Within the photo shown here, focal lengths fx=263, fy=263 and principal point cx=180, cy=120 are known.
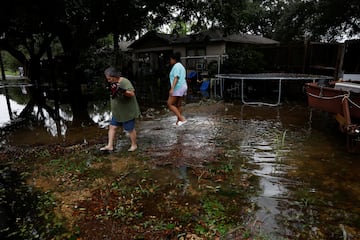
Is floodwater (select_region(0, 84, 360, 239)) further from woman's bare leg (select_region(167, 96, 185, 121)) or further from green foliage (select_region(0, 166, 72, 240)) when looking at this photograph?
green foliage (select_region(0, 166, 72, 240))

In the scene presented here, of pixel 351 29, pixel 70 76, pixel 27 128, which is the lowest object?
pixel 27 128

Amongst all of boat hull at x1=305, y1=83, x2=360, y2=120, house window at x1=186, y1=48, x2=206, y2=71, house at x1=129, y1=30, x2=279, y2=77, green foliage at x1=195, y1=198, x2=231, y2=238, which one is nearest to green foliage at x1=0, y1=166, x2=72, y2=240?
green foliage at x1=195, y1=198, x2=231, y2=238

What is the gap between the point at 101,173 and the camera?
375 cm

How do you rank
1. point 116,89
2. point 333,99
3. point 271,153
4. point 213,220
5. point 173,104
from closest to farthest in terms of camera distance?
point 213,220 < point 116,89 < point 271,153 < point 333,99 < point 173,104

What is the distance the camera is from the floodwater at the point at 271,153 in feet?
8.68

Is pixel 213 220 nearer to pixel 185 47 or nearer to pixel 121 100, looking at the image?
pixel 121 100

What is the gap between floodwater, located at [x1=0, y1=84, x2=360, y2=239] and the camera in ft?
8.68

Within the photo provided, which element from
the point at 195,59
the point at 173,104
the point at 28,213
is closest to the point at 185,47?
the point at 195,59

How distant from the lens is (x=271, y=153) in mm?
4391

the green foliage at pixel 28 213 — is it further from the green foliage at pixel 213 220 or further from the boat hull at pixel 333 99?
the boat hull at pixel 333 99

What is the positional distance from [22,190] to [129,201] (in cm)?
148

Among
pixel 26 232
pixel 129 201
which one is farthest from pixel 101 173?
pixel 26 232

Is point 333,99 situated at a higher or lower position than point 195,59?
lower

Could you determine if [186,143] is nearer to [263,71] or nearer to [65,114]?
[65,114]
